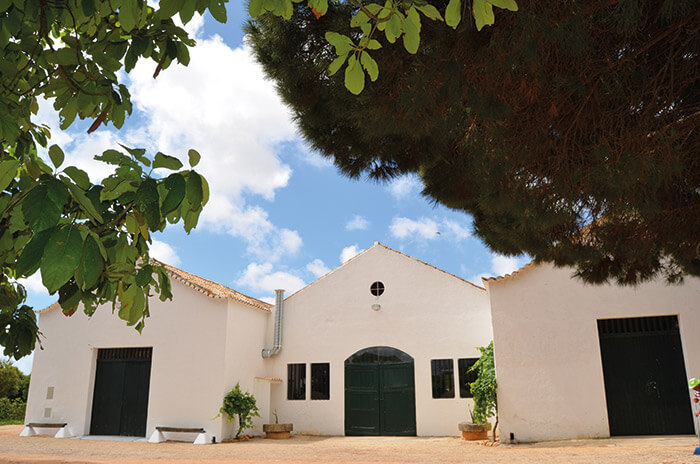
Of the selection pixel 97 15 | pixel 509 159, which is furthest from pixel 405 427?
pixel 97 15

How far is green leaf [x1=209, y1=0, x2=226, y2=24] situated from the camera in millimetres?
1524

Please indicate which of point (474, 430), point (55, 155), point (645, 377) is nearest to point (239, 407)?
point (474, 430)

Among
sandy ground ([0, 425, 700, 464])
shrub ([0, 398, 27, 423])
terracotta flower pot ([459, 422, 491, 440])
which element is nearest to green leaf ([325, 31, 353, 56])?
sandy ground ([0, 425, 700, 464])

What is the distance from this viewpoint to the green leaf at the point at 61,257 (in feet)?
3.87

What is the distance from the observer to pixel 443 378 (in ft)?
46.1

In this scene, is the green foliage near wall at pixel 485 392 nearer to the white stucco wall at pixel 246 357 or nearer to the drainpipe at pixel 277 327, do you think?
the drainpipe at pixel 277 327

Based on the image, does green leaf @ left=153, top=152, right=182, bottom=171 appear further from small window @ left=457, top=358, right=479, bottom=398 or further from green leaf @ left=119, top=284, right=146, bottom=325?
small window @ left=457, top=358, right=479, bottom=398

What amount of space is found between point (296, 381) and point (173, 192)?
47.2ft

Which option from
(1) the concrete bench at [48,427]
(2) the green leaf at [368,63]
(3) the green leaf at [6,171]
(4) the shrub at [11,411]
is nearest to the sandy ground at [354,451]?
(1) the concrete bench at [48,427]

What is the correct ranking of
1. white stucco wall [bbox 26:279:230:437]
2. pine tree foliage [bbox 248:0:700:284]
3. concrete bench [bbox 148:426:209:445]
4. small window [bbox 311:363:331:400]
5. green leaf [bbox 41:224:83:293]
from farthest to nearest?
small window [bbox 311:363:331:400] → white stucco wall [bbox 26:279:230:437] → concrete bench [bbox 148:426:209:445] → pine tree foliage [bbox 248:0:700:284] → green leaf [bbox 41:224:83:293]

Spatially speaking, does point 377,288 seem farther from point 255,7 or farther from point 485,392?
point 255,7

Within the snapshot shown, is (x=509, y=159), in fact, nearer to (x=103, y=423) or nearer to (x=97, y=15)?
(x=97, y=15)

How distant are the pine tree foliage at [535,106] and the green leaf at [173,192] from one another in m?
2.66

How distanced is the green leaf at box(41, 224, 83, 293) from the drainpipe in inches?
576
